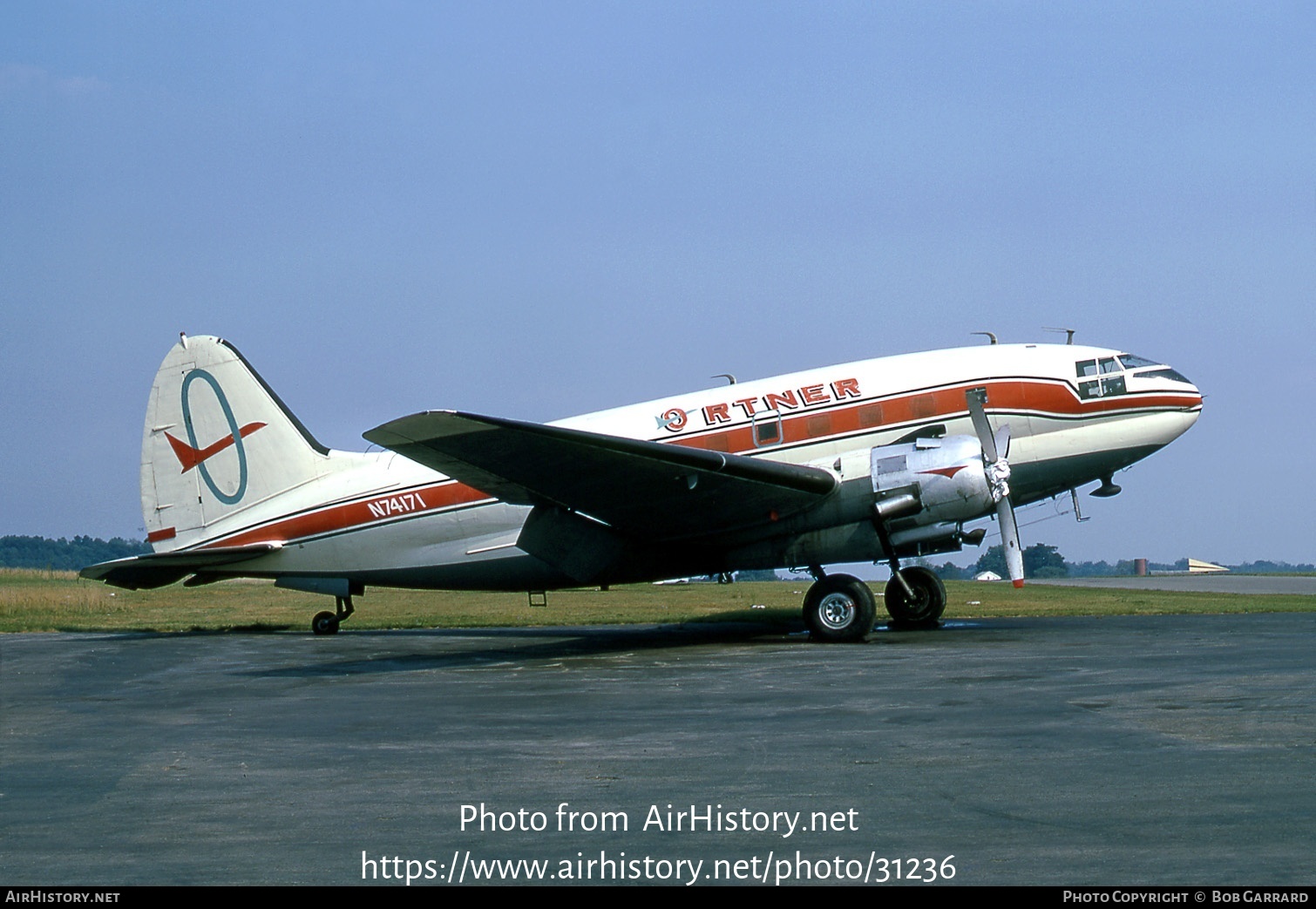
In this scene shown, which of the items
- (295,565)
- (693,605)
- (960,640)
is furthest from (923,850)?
(693,605)

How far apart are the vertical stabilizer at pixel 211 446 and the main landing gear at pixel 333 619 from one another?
8.74ft

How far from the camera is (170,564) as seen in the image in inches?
893

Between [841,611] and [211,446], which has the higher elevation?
[211,446]

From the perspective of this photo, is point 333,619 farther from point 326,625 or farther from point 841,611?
point 841,611

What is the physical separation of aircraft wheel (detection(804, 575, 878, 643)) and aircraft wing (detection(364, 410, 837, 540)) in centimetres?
143

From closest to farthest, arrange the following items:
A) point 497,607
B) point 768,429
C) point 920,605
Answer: point 768,429, point 920,605, point 497,607

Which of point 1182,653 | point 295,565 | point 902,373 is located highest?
point 902,373

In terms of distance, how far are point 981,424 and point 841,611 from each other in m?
3.97

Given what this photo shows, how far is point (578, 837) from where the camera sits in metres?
6.40

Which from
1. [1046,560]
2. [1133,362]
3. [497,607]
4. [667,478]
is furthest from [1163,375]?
[1046,560]

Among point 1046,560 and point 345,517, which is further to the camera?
point 1046,560

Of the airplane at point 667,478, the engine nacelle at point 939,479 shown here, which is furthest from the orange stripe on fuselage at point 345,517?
the engine nacelle at point 939,479

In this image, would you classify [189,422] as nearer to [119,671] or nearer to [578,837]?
[119,671]

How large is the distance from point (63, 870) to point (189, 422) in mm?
19631
